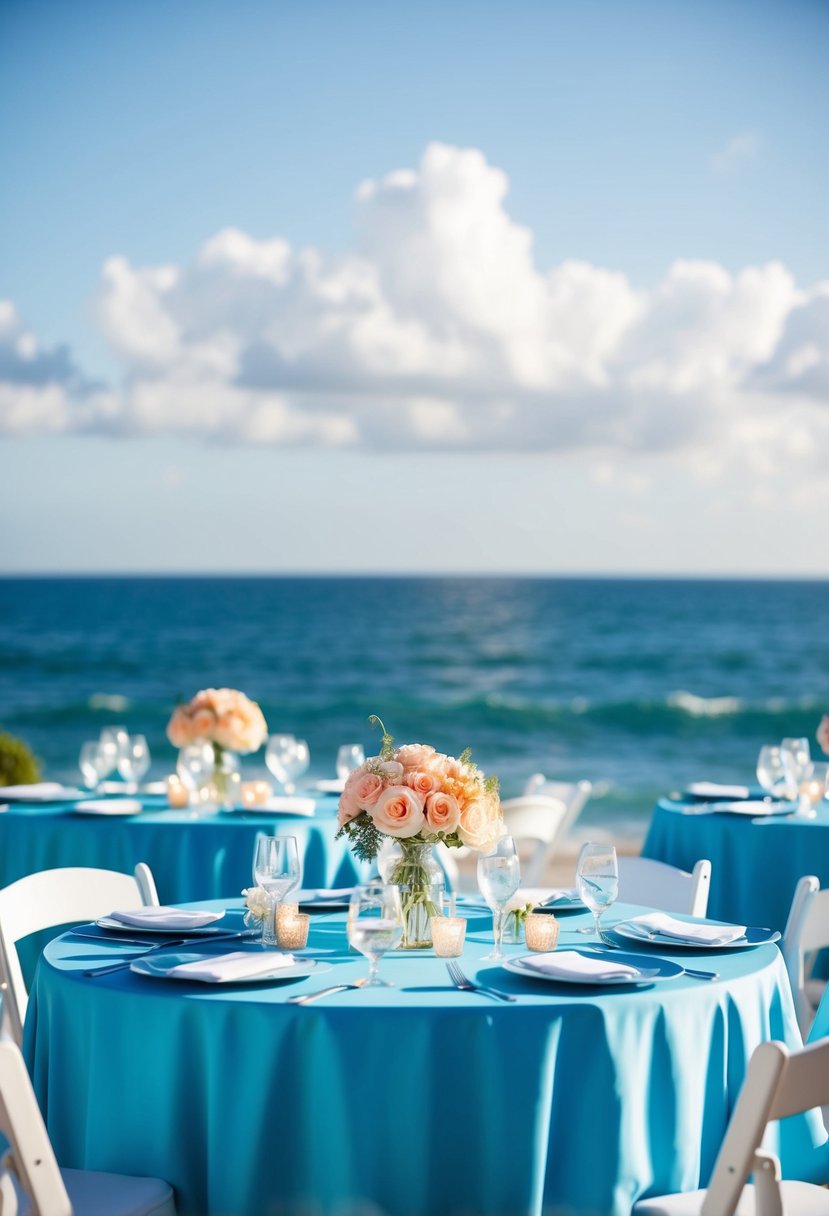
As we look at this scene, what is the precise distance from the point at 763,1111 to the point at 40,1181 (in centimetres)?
117

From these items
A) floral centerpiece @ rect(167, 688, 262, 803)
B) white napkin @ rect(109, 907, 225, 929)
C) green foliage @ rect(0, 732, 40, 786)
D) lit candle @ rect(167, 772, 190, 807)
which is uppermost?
floral centerpiece @ rect(167, 688, 262, 803)

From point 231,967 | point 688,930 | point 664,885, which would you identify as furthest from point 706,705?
point 231,967

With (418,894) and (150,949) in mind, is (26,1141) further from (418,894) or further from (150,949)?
(418,894)

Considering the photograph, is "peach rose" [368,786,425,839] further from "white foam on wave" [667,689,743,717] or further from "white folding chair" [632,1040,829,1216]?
"white foam on wave" [667,689,743,717]

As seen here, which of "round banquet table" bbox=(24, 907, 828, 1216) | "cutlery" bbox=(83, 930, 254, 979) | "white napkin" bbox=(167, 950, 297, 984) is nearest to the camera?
"round banquet table" bbox=(24, 907, 828, 1216)

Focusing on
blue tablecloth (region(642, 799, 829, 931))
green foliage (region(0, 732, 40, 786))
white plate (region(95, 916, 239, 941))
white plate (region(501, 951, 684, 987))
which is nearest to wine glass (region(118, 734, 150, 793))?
blue tablecloth (region(642, 799, 829, 931))

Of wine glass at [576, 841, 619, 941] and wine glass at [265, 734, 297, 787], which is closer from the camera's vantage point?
wine glass at [576, 841, 619, 941]

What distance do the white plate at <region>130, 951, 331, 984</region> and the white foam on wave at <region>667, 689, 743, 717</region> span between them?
73.5ft

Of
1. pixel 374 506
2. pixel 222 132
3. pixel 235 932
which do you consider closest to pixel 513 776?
pixel 222 132

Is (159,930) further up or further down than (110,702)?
further up

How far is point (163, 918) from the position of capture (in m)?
3.18

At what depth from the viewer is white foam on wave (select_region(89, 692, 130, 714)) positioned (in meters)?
25.5

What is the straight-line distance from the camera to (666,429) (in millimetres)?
32781

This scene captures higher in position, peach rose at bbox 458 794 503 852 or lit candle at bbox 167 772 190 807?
peach rose at bbox 458 794 503 852
